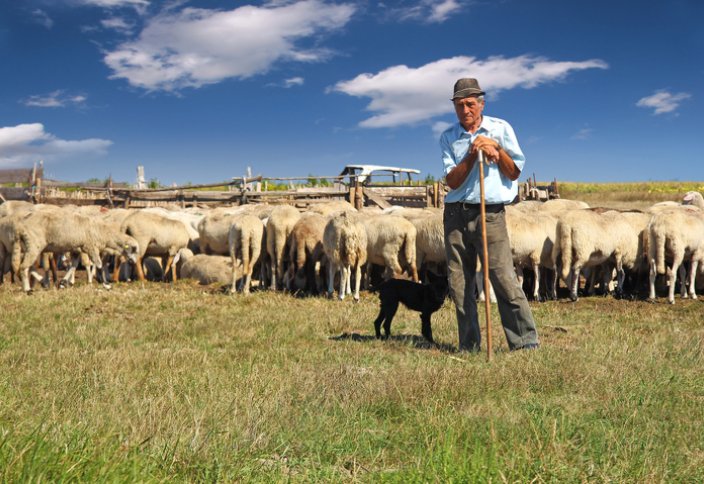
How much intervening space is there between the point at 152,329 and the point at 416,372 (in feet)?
14.5

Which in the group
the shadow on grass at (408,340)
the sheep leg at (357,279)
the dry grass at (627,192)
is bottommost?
the shadow on grass at (408,340)

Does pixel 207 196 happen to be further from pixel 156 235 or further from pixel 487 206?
pixel 487 206

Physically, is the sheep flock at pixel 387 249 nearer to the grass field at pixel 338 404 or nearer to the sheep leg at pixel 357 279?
the sheep leg at pixel 357 279

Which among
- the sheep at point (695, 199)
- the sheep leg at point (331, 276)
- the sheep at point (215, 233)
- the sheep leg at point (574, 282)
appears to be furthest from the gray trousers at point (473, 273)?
the sheep at point (695, 199)

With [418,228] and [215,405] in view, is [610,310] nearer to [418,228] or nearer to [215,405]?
[418,228]

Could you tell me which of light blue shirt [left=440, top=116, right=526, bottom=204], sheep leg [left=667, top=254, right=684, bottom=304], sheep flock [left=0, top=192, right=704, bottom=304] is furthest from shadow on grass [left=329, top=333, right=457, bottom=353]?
sheep leg [left=667, top=254, right=684, bottom=304]

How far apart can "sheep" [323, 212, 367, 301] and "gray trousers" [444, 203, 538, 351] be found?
19.8ft

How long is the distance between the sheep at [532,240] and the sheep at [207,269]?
6.78 metres

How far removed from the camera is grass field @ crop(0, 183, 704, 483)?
10.5 feet

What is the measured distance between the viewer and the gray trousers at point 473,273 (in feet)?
21.1

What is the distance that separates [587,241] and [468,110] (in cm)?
747

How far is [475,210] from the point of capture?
6445mm

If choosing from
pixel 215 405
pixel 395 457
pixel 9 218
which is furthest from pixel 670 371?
pixel 9 218

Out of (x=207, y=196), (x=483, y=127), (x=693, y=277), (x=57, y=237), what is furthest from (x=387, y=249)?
(x=207, y=196)
